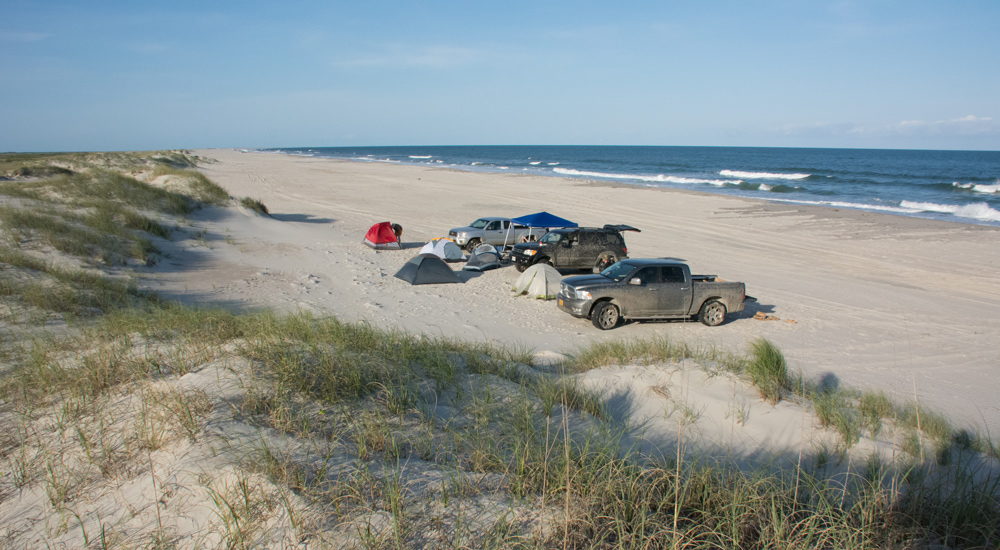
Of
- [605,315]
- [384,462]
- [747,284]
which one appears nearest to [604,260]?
[747,284]

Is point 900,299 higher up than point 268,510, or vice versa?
point 268,510

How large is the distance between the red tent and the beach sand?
52 centimetres

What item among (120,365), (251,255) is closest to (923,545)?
(120,365)

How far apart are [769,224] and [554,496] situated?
99.7ft

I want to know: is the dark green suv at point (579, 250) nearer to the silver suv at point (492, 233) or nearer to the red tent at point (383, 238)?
the silver suv at point (492, 233)

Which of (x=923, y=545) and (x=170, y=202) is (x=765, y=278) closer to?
(x=923, y=545)

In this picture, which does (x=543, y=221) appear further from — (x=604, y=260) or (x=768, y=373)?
(x=768, y=373)

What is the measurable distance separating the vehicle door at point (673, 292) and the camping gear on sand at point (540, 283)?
3108 mm

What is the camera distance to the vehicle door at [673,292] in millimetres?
13445

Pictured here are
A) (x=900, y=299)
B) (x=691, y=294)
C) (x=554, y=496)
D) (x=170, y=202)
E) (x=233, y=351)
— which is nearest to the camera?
(x=554, y=496)

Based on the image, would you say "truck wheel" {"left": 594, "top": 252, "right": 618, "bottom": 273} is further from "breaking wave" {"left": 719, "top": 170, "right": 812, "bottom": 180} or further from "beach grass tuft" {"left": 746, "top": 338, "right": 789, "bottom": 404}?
"breaking wave" {"left": 719, "top": 170, "right": 812, "bottom": 180}

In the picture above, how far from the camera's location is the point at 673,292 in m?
13.5

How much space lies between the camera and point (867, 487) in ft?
15.1

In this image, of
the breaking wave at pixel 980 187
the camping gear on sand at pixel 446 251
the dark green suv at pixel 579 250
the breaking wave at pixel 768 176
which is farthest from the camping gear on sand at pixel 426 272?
the breaking wave at pixel 768 176
